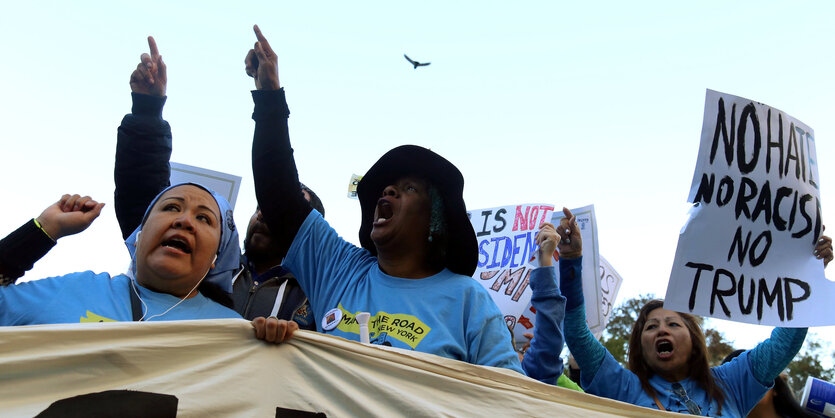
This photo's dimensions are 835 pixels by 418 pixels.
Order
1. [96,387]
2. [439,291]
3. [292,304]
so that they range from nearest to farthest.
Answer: [96,387] → [439,291] → [292,304]

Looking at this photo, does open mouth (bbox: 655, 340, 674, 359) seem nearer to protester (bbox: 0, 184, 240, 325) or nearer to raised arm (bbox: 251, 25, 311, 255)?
raised arm (bbox: 251, 25, 311, 255)

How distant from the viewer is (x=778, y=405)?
4.16 m

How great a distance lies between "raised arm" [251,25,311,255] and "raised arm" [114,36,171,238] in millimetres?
497

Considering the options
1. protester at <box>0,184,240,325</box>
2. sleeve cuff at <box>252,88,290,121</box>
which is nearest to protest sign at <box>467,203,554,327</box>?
sleeve cuff at <box>252,88,290,121</box>

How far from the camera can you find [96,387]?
6.03ft

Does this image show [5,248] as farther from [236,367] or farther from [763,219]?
[763,219]

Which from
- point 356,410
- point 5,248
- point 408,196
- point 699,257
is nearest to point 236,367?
point 356,410

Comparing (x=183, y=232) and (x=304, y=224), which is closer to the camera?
(x=183, y=232)

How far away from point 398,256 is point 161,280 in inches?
34.4

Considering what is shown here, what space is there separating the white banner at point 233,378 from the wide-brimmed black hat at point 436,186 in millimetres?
766

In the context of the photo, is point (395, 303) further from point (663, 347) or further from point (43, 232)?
point (663, 347)

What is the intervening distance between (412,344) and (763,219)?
2185mm

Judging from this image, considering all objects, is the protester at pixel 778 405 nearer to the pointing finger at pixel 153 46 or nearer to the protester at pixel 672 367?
the protester at pixel 672 367

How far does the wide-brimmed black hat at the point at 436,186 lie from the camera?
2908 millimetres
